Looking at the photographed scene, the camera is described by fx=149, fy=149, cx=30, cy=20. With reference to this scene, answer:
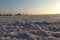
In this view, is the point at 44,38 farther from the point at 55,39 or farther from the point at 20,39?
the point at 20,39

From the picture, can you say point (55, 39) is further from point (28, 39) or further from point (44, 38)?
point (28, 39)

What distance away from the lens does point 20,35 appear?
8.87 feet

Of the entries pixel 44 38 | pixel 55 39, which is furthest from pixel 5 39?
pixel 55 39

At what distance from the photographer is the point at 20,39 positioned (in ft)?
8.02

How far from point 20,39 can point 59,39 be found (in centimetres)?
64

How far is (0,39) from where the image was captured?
7.81 ft

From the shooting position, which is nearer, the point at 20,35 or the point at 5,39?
the point at 5,39

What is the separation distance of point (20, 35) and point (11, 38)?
10.5 inches

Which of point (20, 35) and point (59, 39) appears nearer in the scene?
point (59, 39)

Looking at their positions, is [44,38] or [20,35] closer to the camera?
[44,38]

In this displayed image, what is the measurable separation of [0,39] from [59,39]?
37.8 inches

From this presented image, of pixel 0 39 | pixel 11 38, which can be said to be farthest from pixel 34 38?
pixel 0 39

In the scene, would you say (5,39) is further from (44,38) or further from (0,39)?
(44,38)

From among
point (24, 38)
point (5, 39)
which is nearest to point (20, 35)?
point (24, 38)
